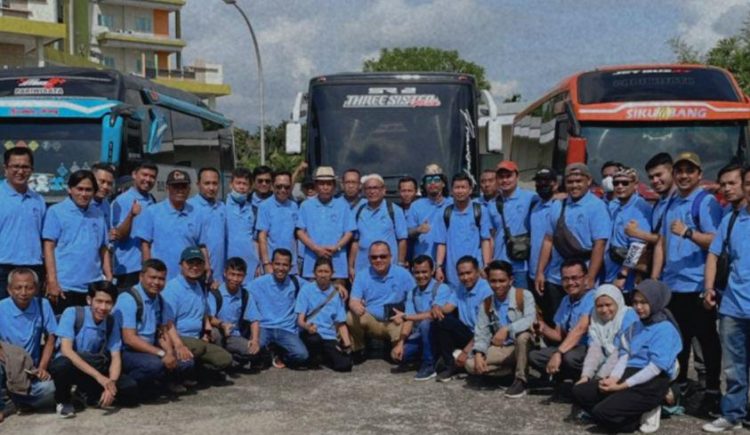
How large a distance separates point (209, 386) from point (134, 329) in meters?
1.07

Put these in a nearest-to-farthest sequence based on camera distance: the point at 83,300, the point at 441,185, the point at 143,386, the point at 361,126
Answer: the point at 143,386 < the point at 83,300 < the point at 441,185 < the point at 361,126

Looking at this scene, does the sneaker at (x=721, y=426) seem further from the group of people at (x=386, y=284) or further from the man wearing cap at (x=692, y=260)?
the man wearing cap at (x=692, y=260)

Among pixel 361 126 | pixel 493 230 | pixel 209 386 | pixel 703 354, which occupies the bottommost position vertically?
pixel 209 386

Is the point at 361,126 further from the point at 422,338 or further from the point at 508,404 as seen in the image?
the point at 508,404

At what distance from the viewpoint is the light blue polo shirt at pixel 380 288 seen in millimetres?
8805

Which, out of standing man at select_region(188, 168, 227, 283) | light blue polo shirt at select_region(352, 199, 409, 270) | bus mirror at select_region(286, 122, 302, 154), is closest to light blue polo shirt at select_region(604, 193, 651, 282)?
light blue polo shirt at select_region(352, 199, 409, 270)

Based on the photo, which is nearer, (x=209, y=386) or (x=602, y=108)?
(x=209, y=386)

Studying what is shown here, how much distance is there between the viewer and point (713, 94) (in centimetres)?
1199

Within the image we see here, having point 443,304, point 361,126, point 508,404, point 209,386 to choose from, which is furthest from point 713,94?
point 209,386

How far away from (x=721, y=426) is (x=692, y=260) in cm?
120

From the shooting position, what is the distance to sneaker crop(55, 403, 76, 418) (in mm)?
6594

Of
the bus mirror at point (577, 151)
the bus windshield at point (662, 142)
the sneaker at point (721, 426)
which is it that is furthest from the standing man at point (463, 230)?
the bus windshield at point (662, 142)

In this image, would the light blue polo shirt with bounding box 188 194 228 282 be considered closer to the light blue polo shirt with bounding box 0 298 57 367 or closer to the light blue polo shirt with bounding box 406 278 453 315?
the light blue polo shirt with bounding box 406 278 453 315

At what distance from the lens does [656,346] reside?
6188mm
